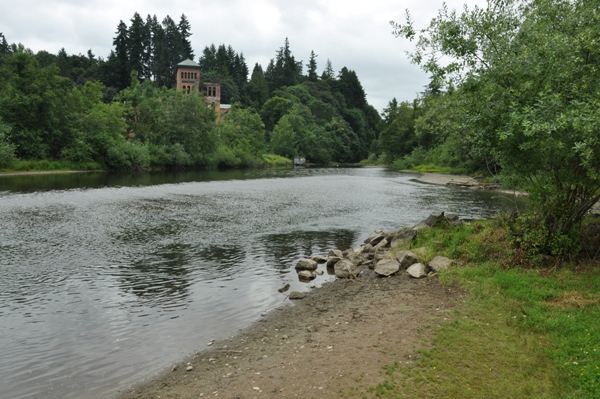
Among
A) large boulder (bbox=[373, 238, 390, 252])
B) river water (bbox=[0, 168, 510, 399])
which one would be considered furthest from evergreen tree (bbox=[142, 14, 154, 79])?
large boulder (bbox=[373, 238, 390, 252])

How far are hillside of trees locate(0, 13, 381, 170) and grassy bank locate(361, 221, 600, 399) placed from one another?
210ft

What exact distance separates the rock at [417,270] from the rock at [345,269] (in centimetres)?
205

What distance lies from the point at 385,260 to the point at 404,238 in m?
3.23

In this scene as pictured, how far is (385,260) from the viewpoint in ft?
55.0

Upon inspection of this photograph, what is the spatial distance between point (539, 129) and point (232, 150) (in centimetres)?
→ 9548

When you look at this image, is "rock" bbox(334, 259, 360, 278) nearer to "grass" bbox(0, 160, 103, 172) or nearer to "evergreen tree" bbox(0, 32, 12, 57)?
"grass" bbox(0, 160, 103, 172)

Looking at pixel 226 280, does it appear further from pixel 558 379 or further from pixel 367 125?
pixel 367 125

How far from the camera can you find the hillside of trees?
65.9 m

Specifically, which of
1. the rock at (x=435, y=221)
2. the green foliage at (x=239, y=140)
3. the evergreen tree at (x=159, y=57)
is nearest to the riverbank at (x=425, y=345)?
the rock at (x=435, y=221)

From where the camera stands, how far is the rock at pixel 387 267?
52.5 ft

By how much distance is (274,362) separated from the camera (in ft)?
29.9

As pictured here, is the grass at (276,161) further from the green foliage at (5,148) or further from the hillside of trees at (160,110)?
the green foliage at (5,148)

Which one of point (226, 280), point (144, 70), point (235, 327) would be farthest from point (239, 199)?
point (144, 70)

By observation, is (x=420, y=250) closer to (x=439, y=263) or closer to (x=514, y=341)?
(x=439, y=263)
